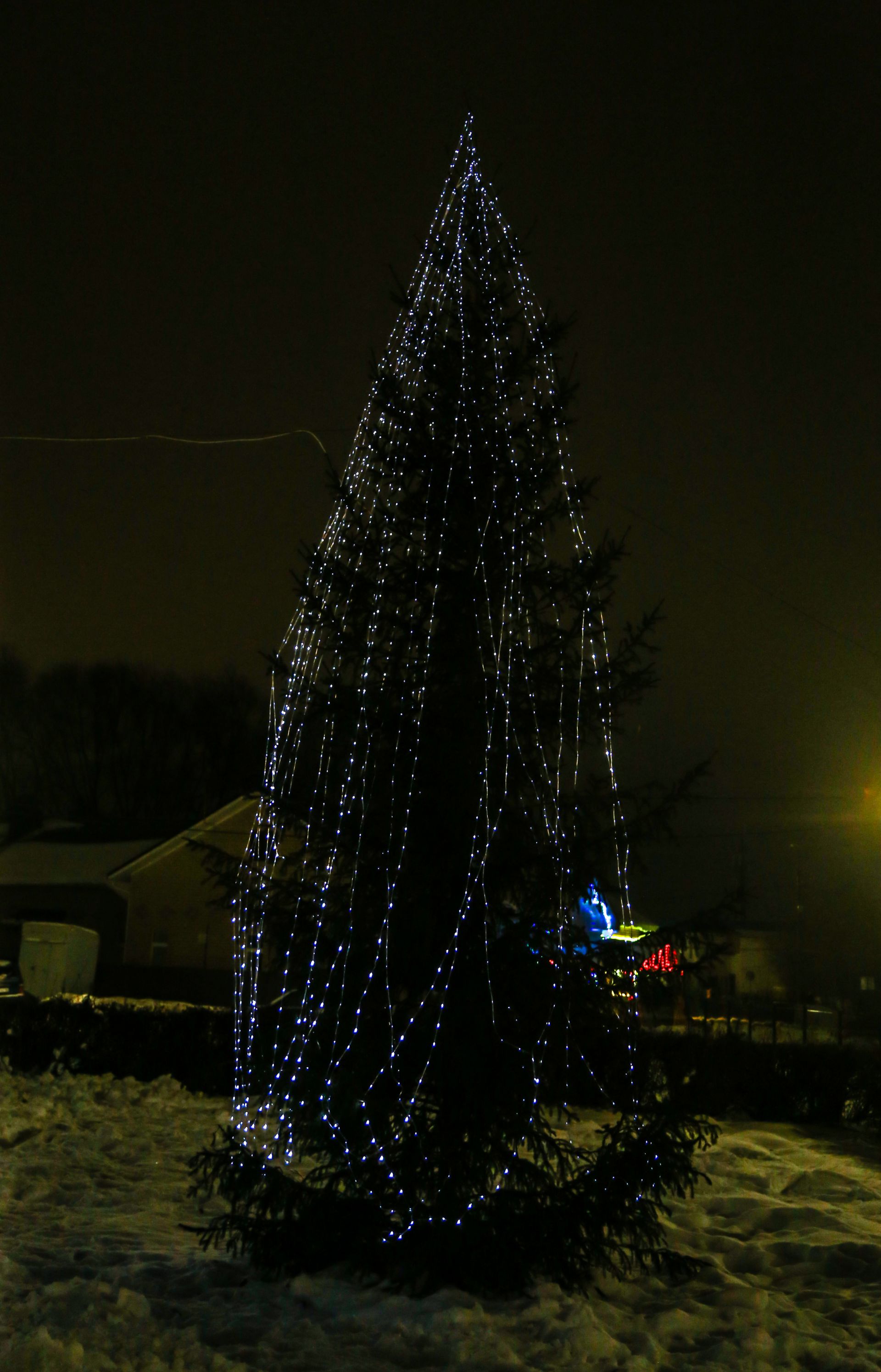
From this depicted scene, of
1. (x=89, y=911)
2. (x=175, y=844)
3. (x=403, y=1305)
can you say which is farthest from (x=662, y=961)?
(x=89, y=911)

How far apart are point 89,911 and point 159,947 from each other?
3410 mm

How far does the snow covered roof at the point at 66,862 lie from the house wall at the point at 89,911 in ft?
1.02

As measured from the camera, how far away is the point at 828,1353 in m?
5.33

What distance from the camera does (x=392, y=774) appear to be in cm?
648

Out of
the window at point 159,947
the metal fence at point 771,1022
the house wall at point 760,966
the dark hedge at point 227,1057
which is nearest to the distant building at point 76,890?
the window at point 159,947

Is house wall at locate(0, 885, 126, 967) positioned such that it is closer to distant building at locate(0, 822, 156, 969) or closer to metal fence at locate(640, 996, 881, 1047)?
distant building at locate(0, 822, 156, 969)

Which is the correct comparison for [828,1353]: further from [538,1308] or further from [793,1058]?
[793,1058]

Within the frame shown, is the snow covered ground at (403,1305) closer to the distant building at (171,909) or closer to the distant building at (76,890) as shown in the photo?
the distant building at (171,909)

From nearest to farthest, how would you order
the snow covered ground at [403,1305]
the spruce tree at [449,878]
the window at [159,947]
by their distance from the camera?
1. the snow covered ground at [403,1305]
2. the spruce tree at [449,878]
3. the window at [159,947]

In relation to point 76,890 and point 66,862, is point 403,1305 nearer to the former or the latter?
point 76,890

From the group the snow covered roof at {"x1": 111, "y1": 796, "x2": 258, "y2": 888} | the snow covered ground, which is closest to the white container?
the snow covered roof at {"x1": 111, "y1": 796, "x2": 258, "y2": 888}

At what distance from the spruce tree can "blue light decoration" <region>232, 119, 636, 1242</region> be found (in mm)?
18

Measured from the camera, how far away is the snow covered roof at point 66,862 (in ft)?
106

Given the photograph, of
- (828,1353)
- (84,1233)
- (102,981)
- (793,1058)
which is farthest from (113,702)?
(828,1353)
